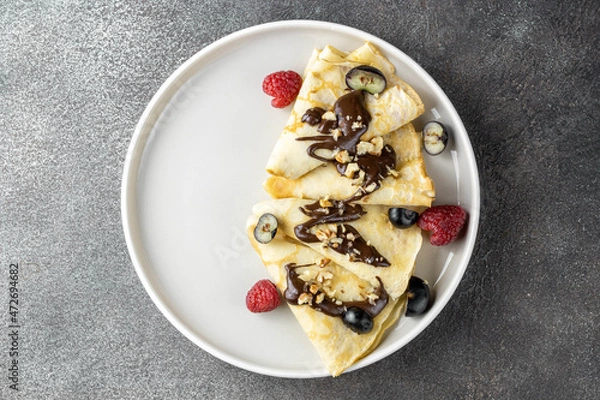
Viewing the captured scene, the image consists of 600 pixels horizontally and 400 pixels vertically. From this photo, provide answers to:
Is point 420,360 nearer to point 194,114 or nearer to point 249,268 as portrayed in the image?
point 249,268

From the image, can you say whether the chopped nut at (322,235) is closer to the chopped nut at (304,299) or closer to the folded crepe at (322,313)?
the folded crepe at (322,313)

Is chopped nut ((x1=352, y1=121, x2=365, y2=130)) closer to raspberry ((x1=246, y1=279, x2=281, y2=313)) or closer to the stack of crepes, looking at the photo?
the stack of crepes

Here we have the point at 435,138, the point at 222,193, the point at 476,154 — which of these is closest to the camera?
the point at 435,138

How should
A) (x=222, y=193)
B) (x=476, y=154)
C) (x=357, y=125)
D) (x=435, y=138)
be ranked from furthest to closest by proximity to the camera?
(x=476, y=154) < (x=222, y=193) < (x=435, y=138) < (x=357, y=125)

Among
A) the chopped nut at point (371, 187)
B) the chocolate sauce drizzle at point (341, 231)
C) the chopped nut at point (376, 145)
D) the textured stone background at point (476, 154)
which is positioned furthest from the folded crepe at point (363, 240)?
the textured stone background at point (476, 154)

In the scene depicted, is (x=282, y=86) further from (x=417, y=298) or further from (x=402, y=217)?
(x=417, y=298)

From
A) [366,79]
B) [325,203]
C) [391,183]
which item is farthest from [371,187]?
[366,79]
